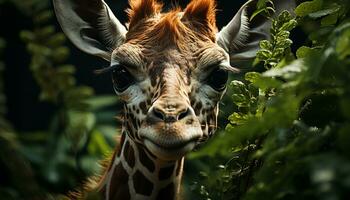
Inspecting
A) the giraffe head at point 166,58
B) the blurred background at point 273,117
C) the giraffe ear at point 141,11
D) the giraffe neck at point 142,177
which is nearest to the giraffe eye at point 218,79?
the giraffe head at point 166,58

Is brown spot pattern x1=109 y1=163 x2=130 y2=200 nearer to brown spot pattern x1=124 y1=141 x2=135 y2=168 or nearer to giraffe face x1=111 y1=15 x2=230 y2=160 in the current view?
brown spot pattern x1=124 y1=141 x2=135 y2=168

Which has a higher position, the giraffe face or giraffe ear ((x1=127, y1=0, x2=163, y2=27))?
giraffe ear ((x1=127, y1=0, x2=163, y2=27))

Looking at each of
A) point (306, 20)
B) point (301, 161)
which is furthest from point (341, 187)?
point (306, 20)

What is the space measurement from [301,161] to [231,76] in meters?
5.58

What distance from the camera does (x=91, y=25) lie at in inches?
207

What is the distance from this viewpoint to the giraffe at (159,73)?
4.15 metres

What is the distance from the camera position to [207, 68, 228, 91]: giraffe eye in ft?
15.3

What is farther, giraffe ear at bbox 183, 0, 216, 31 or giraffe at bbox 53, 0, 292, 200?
giraffe ear at bbox 183, 0, 216, 31

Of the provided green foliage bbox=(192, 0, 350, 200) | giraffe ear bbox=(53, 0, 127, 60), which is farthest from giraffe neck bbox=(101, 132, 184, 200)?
green foliage bbox=(192, 0, 350, 200)

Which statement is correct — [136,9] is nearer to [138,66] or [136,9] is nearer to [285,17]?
[138,66]

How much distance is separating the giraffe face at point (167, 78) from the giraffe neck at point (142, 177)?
0.20 m

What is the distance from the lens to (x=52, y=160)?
372 inches

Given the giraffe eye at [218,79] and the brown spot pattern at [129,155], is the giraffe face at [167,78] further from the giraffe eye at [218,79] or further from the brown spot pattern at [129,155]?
the brown spot pattern at [129,155]

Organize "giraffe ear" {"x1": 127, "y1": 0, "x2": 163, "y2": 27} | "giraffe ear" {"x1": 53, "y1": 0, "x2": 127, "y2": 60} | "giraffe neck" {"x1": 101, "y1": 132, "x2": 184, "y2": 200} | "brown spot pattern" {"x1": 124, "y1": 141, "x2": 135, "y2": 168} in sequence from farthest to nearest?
"giraffe ear" {"x1": 53, "y1": 0, "x2": 127, "y2": 60}, "giraffe ear" {"x1": 127, "y1": 0, "x2": 163, "y2": 27}, "brown spot pattern" {"x1": 124, "y1": 141, "x2": 135, "y2": 168}, "giraffe neck" {"x1": 101, "y1": 132, "x2": 184, "y2": 200}
